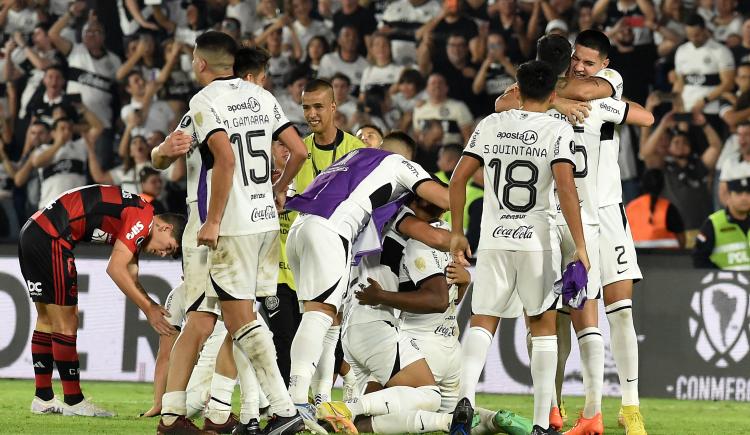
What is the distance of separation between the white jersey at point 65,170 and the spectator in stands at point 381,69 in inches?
133

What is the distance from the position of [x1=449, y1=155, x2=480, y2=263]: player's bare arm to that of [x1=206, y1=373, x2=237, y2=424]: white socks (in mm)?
1720

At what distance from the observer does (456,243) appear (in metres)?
6.98

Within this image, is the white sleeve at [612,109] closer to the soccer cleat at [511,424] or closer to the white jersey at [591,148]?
the white jersey at [591,148]

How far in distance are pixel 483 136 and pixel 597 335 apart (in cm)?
164

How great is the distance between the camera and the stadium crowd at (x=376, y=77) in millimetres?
13602

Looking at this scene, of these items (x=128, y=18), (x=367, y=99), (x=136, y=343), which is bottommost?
(x=136, y=343)

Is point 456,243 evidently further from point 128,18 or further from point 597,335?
point 128,18

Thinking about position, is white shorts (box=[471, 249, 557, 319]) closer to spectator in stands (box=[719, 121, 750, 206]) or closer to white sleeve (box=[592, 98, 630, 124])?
white sleeve (box=[592, 98, 630, 124])

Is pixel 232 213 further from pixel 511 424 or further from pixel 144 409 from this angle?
pixel 144 409

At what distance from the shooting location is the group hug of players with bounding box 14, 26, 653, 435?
6.84 meters

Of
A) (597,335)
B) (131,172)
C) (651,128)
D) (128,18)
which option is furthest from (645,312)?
(128,18)

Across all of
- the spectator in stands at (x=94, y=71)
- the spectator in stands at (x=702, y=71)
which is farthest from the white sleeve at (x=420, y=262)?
the spectator in stands at (x=94, y=71)

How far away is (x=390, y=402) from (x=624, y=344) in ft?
4.92

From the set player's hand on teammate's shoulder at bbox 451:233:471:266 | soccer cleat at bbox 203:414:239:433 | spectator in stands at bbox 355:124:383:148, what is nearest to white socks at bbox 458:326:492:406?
player's hand on teammate's shoulder at bbox 451:233:471:266
